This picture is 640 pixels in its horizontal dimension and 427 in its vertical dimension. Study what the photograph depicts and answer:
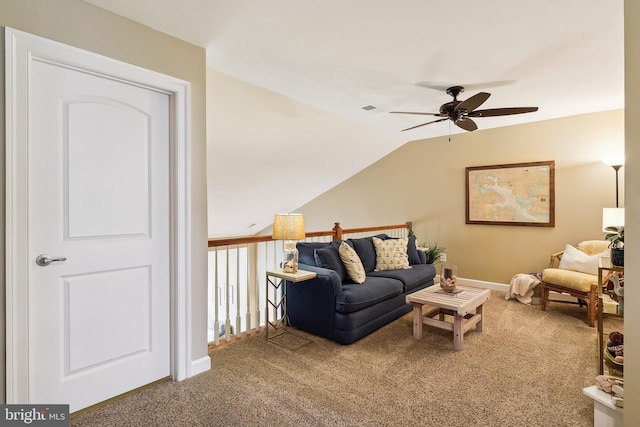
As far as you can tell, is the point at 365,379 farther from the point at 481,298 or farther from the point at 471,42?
the point at 471,42

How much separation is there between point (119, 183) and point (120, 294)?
72cm

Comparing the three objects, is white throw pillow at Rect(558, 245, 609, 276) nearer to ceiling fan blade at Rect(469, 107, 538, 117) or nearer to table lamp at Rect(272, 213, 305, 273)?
ceiling fan blade at Rect(469, 107, 538, 117)

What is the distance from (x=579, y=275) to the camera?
12.5 feet

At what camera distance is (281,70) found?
10.3 feet

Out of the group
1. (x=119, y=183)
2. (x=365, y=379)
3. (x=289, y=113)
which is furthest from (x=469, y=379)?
(x=289, y=113)

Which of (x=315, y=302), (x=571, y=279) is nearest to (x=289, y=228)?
(x=315, y=302)

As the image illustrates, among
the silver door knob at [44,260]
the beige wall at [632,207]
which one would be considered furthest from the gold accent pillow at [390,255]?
the silver door knob at [44,260]

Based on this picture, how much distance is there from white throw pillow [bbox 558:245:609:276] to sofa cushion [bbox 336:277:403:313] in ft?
6.92

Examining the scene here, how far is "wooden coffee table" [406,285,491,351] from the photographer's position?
9.84ft

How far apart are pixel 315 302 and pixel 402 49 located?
2326mm

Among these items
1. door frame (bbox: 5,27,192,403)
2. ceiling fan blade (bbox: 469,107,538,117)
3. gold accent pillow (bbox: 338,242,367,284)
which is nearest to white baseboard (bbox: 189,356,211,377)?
door frame (bbox: 5,27,192,403)

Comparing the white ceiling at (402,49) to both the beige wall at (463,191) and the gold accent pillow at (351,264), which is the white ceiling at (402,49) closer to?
the beige wall at (463,191)

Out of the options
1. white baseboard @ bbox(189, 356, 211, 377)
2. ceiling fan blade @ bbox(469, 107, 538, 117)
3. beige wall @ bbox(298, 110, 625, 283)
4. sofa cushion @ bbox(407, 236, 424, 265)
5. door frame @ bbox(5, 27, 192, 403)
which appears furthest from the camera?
sofa cushion @ bbox(407, 236, 424, 265)

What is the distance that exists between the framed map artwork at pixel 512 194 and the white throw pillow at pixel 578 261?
0.61m
